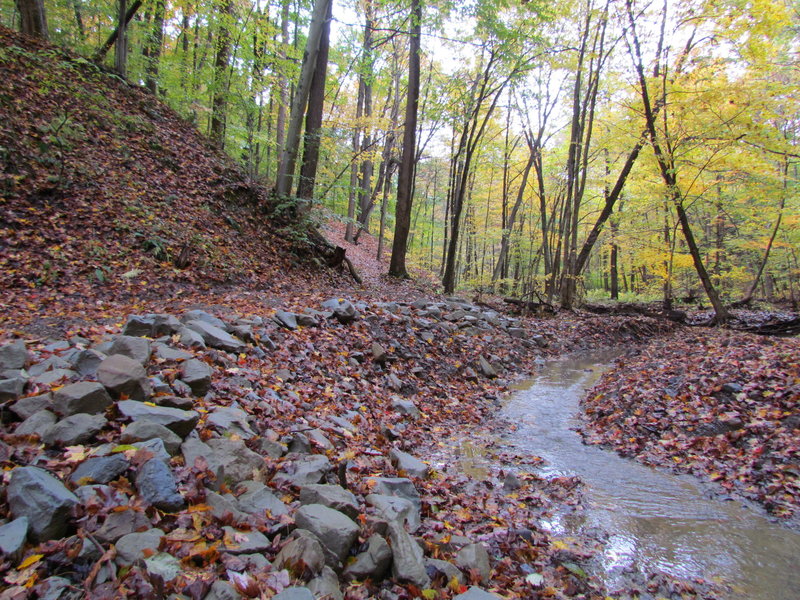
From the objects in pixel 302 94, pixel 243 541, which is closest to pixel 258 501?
pixel 243 541

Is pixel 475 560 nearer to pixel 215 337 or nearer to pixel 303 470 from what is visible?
pixel 303 470

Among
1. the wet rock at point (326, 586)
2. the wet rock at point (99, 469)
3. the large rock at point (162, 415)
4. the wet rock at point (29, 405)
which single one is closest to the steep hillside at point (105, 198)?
the wet rock at point (29, 405)

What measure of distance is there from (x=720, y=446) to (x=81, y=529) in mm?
5831

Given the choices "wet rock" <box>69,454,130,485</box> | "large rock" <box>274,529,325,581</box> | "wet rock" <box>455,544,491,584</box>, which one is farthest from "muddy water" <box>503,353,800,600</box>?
"wet rock" <box>69,454,130,485</box>

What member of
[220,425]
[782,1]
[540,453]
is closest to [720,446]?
[540,453]

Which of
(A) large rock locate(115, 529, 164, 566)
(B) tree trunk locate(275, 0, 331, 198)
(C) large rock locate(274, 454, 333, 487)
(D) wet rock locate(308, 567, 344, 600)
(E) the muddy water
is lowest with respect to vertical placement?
(E) the muddy water

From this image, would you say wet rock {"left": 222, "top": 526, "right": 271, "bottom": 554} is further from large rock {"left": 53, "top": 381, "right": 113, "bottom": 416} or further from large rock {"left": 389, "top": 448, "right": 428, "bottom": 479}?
large rock {"left": 389, "top": 448, "right": 428, "bottom": 479}

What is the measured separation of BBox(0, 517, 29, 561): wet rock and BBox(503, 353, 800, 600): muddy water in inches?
134

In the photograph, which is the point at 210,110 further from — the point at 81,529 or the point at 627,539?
the point at 627,539

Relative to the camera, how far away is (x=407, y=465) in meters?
4.20

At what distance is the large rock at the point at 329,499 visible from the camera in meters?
2.85

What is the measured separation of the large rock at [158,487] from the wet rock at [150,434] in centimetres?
37

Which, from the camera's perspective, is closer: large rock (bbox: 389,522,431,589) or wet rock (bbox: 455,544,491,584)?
large rock (bbox: 389,522,431,589)

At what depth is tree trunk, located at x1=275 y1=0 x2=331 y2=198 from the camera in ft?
29.7
